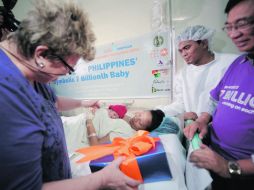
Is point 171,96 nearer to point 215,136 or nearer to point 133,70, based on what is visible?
point 133,70

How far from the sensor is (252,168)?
0.78 m

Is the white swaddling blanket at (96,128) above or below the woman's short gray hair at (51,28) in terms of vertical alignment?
below

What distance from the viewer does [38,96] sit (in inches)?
25.1

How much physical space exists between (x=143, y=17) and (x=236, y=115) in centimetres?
147

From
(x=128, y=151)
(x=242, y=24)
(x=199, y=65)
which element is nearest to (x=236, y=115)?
(x=242, y=24)

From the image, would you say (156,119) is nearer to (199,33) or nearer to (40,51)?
(199,33)

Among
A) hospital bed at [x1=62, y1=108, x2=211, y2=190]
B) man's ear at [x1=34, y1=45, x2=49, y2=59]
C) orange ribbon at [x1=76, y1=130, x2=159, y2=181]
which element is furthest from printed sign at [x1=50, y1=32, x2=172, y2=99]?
man's ear at [x1=34, y1=45, x2=49, y2=59]

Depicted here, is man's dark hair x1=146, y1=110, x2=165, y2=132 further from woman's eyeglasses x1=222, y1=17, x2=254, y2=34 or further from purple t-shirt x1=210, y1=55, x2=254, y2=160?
woman's eyeglasses x1=222, y1=17, x2=254, y2=34

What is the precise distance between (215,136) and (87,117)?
165 cm

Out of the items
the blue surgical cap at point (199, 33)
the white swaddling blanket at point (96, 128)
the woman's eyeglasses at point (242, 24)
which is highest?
the blue surgical cap at point (199, 33)

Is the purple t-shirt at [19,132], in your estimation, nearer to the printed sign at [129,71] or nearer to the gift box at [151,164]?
the gift box at [151,164]

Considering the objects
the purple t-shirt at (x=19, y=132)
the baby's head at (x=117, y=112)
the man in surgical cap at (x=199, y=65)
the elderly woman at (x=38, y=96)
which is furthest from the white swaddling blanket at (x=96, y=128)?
the purple t-shirt at (x=19, y=132)

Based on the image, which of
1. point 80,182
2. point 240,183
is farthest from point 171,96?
point 80,182

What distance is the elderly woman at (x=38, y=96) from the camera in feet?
1.63
